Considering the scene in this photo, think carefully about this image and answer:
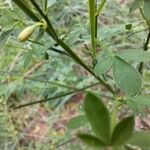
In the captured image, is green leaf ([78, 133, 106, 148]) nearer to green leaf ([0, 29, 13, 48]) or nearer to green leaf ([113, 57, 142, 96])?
green leaf ([113, 57, 142, 96])

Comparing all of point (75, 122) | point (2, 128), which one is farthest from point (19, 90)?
point (75, 122)

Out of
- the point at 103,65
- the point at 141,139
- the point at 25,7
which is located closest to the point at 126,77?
the point at 103,65

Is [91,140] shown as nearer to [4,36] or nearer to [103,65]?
[103,65]

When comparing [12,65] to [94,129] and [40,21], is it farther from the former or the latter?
[94,129]

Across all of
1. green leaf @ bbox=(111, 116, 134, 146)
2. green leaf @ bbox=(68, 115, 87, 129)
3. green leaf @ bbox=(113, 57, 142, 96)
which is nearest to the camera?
green leaf @ bbox=(111, 116, 134, 146)

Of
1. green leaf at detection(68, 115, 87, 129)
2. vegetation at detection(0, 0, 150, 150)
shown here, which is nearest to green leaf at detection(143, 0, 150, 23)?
vegetation at detection(0, 0, 150, 150)

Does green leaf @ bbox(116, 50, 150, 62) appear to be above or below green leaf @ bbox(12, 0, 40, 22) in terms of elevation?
below

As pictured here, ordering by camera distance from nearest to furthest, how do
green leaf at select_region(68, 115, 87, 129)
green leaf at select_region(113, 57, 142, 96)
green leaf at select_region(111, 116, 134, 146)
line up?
green leaf at select_region(111, 116, 134, 146) → green leaf at select_region(113, 57, 142, 96) → green leaf at select_region(68, 115, 87, 129)
